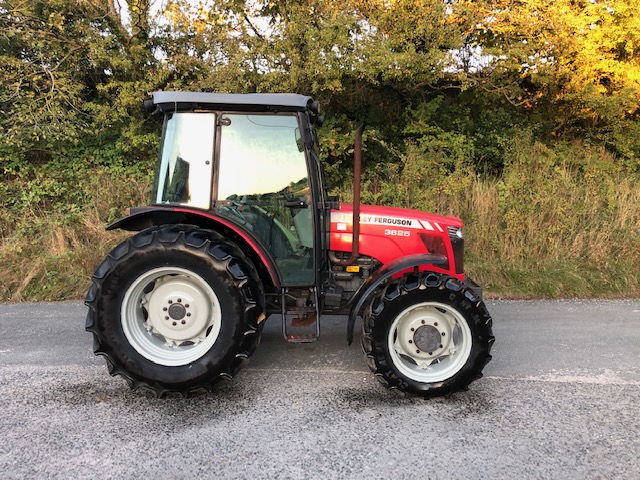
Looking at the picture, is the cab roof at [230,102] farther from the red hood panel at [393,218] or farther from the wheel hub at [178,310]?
the wheel hub at [178,310]

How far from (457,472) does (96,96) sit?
843 centimetres

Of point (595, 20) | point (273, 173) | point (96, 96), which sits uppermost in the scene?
point (595, 20)

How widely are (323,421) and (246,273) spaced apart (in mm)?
1048

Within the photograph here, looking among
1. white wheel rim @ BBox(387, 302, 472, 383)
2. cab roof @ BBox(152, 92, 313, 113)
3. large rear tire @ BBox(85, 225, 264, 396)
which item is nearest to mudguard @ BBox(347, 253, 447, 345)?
white wheel rim @ BBox(387, 302, 472, 383)

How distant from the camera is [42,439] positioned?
2.57 m

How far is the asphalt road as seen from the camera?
234 centimetres

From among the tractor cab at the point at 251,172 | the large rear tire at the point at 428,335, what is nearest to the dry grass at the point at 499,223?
the large rear tire at the point at 428,335

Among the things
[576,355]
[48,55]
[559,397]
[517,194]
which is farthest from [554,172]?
[48,55]

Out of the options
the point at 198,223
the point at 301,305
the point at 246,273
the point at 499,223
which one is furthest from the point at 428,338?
the point at 499,223

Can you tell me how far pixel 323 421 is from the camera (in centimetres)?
275

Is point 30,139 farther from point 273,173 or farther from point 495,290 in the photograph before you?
point 495,290

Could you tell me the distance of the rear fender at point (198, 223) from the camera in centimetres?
317

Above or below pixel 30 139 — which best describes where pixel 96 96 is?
above

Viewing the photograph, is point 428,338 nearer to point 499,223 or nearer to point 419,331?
point 419,331
